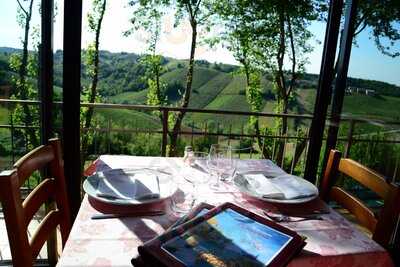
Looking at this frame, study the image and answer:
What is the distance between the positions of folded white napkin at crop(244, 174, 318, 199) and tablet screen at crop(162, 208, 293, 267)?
0.35m

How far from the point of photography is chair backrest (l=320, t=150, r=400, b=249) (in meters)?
1.26

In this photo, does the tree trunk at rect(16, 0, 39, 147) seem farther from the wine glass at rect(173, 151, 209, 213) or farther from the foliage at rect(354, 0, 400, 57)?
the foliage at rect(354, 0, 400, 57)

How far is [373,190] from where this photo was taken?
1.41 metres

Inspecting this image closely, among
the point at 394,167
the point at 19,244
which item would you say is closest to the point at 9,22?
the point at 19,244

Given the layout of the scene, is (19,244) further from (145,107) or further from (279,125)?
(279,125)

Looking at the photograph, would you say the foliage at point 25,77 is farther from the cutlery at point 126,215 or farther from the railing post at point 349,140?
the railing post at point 349,140

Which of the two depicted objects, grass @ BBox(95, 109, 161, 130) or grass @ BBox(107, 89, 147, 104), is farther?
grass @ BBox(107, 89, 147, 104)

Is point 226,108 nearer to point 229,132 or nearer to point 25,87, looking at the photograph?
point 229,132

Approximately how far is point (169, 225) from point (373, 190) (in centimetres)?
86

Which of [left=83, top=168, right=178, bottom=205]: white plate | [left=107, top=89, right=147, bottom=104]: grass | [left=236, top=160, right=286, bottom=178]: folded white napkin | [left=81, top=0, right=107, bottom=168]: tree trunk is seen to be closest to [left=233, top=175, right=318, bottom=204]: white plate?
[left=236, top=160, right=286, bottom=178]: folded white napkin

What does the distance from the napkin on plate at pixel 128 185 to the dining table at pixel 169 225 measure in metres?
0.05

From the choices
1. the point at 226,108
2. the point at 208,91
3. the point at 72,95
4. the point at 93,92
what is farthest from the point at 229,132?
the point at 93,92

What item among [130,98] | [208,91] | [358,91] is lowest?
[130,98]

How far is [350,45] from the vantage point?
2.31 meters
